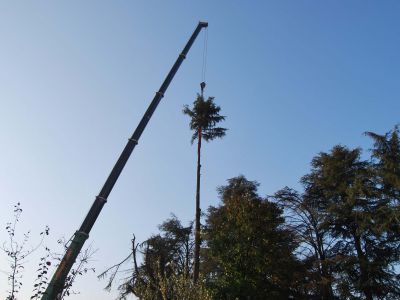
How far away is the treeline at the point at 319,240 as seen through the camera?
2642 centimetres

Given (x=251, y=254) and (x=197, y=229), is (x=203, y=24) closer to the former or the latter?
(x=197, y=229)

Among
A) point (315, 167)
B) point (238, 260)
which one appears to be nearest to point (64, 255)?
point (238, 260)

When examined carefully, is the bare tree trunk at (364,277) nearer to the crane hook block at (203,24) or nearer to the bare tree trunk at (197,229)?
the bare tree trunk at (197,229)

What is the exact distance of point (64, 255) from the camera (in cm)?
1380

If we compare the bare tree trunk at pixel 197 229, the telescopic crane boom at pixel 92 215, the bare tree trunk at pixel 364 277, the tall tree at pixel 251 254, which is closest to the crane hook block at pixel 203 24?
the telescopic crane boom at pixel 92 215

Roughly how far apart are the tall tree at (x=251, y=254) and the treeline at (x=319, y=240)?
51 millimetres

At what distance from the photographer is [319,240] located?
33.1 meters

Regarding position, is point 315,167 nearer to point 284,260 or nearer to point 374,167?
point 374,167

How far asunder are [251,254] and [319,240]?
9261 millimetres

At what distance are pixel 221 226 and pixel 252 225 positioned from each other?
232cm

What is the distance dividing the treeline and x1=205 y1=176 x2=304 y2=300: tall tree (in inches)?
2.0

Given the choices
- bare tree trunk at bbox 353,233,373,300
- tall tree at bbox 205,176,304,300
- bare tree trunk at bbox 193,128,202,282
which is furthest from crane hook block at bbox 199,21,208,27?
bare tree trunk at bbox 353,233,373,300

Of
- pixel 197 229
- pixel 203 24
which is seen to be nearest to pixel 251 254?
pixel 197 229

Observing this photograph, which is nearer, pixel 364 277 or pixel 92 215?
pixel 92 215
